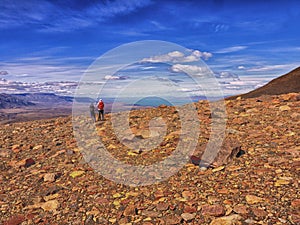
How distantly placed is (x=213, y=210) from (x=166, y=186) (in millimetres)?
2034

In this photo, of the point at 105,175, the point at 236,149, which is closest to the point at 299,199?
the point at 236,149

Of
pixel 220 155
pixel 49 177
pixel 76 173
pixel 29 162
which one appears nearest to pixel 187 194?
pixel 220 155

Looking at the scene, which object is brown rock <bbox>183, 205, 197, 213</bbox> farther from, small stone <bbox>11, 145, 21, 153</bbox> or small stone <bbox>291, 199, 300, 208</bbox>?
small stone <bbox>11, 145, 21, 153</bbox>

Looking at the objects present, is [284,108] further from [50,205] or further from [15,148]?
[15,148]

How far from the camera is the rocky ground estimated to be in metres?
7.39

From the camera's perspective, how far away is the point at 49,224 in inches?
304

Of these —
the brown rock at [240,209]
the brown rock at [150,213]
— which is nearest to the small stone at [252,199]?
the brown rock at [240,209]

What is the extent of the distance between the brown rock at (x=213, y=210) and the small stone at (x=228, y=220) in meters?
0.19

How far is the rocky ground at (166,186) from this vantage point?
7.39 meters

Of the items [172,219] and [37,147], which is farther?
[37,147]

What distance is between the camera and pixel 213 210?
734 cm

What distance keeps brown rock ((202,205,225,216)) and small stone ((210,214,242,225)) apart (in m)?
0.19

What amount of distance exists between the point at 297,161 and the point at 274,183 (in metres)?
1.78

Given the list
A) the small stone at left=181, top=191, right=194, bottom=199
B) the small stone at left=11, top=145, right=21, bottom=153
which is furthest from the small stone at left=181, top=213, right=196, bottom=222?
the small stone at left=11, top=145, right=21, bottom=153
